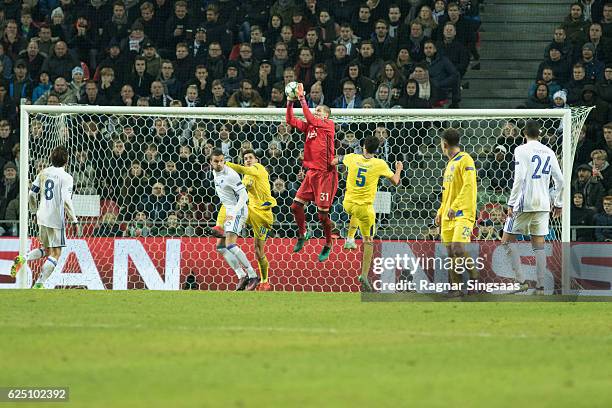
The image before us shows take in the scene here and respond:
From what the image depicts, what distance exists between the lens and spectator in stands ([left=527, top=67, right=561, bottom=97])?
18578 millimetres

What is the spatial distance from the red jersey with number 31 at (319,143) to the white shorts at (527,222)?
2371 millimetres

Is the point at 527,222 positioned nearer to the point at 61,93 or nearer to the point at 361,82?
the point at 361,82

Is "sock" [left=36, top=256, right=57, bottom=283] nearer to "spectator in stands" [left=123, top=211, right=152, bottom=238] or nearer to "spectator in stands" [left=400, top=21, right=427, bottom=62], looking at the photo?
"spectator in stands" [left=123, top=211, right=152, bottom=238]

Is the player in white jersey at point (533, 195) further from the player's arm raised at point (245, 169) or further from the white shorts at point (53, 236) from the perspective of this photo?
the white shorts at point (53, 236)

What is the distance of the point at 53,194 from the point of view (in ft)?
48.2

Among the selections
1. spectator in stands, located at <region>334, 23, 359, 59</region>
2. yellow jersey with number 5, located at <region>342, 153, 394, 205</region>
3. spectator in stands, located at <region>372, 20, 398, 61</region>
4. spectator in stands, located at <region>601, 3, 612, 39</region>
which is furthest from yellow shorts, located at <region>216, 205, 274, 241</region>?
spectator in stands, located at <region>601, 3, 612, 39</region>

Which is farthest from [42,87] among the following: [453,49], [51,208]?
[453,49]

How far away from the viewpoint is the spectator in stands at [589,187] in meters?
16.8

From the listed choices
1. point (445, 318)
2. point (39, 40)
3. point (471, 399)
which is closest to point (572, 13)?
point (39, 40)

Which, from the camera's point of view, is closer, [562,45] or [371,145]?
[371,145]

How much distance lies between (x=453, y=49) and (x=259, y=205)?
17.5 ft

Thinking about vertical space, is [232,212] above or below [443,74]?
below

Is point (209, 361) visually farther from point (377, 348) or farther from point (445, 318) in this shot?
point (445, 318)

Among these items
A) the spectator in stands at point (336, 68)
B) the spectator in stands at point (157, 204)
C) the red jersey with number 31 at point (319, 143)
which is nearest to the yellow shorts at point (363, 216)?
the red jersey with number 31 at point (319, 143)
